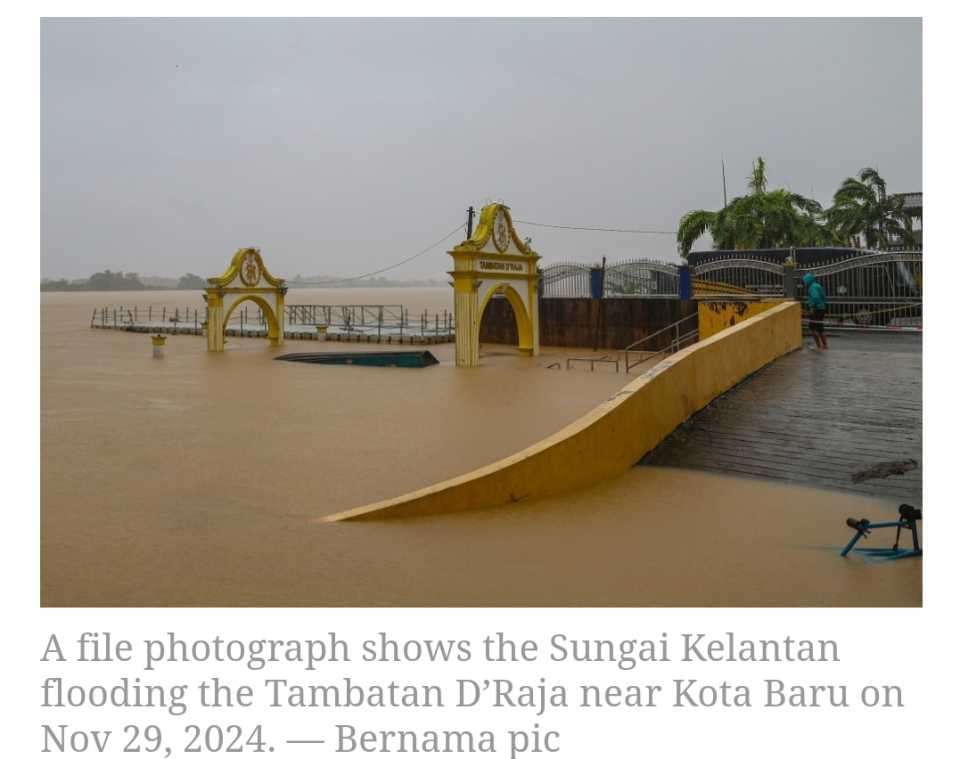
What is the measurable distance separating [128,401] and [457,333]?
10.2m

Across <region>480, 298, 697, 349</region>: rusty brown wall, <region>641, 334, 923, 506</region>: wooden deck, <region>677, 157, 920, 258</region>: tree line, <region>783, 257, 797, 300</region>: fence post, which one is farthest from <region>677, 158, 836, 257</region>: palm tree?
<region>641, 334, 923, 506</region>: wooden deck

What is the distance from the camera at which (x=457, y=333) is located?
88.8 feet

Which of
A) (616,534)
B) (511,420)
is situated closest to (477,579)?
(616,534)

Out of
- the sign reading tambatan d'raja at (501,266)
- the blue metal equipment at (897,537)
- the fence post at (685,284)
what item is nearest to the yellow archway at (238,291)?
the sign reading tambatan d'raja at (501,266)

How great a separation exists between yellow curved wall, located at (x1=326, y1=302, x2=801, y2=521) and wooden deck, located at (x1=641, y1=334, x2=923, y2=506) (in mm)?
229

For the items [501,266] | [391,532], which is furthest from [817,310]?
[501,266]

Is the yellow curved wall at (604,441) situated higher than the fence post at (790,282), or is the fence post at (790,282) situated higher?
the fence post at (790,282)

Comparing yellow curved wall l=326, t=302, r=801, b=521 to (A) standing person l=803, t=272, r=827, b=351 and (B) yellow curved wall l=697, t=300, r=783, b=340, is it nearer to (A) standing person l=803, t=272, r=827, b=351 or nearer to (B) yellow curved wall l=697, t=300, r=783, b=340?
(A) standing person l=803, t=272, r=827, b=351

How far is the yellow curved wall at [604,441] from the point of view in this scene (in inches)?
318

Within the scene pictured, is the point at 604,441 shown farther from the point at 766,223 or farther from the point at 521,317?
the point at 766,223

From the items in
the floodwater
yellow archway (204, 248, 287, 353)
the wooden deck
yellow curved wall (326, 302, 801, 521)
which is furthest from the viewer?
yellow archway (204, 248, 287, 353)

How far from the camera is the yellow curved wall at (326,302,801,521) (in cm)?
809

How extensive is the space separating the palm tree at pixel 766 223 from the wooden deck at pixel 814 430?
1153 inches

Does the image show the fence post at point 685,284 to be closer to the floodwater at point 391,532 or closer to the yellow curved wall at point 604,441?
the floodwater at point 391,532
